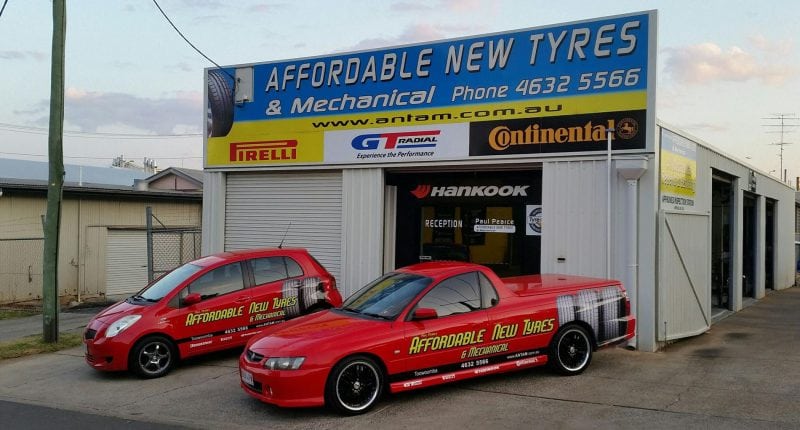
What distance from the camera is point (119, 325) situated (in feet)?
29.5

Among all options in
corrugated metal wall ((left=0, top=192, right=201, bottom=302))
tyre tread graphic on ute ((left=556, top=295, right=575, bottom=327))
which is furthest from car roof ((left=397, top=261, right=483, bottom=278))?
corrugated metal wall ((left=0, top=192, right=201, bottom=302))

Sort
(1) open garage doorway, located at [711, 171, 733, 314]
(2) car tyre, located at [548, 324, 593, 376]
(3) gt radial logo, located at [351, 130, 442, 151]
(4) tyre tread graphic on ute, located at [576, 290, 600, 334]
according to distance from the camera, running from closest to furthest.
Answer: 1. (2) car tyre, located at [548, 324, 593, 376]
2. (4) tyre tread graphic on ute, located at [576, 290, 600, 334]
3. (3) gt radial logo, located at [351, 130, 442, 151]
4. (1) open garage doorway, located at [711, 171, 733, 314]

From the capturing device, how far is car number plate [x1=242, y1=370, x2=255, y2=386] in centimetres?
716

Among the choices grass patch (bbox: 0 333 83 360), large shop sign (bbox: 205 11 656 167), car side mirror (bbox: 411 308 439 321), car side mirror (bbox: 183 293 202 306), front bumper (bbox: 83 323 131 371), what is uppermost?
large shop sign (bbox: 205 11 656 167)

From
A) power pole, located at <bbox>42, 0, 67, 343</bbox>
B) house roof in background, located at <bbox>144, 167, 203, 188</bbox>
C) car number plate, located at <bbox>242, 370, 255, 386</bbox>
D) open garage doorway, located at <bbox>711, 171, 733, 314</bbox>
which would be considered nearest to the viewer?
car number plate, located at <bbox>242, 370, 255, 386</bbox>

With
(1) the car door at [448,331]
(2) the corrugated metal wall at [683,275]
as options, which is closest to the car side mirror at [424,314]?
(1) the car door at [448,331]

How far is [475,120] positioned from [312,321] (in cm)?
565

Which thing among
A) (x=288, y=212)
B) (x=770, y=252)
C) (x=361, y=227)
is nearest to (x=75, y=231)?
(x=288, y=212)

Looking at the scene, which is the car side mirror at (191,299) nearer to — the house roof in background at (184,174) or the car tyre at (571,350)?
the car tyre at (571,350)

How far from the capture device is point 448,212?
1315cm

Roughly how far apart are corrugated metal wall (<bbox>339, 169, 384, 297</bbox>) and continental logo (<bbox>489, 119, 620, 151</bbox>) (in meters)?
2.51

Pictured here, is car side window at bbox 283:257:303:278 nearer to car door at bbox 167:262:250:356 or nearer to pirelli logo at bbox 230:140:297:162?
car door at bbox 167:262:250:356

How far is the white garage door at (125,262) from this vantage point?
2280 centimetres

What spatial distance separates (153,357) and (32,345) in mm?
4005
